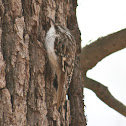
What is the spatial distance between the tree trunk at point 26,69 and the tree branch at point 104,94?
145cm

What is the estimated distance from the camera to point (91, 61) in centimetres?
410

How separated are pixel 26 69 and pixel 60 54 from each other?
40 centimetres

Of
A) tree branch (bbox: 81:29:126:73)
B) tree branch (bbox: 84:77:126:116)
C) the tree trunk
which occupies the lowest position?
the tree trunk

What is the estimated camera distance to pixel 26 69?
225 centimetres

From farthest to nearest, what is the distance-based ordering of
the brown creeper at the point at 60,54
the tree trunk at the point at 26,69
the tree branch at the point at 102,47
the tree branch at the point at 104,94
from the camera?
the tree branch at the point at 104,94 < the tree branch at the point at 102,47 < the brown creeper at the point at 60,54 < the tree trunk at the point at 26,69

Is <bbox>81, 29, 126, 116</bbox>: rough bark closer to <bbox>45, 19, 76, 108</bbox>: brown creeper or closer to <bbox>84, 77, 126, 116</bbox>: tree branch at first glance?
<bbox>84, 77, 126, 116</bbox>: tree branch

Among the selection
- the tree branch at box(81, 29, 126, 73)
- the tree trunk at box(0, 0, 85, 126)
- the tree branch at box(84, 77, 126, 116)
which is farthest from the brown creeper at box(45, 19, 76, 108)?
the tree branch at box(84, 77, 126, 116)

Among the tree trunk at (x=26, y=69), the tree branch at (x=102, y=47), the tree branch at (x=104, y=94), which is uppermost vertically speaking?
the tree branch at (x=102, y=47)

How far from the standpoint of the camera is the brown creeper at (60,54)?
2.48m

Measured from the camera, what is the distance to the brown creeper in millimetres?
2480

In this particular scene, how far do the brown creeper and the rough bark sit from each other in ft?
4.39

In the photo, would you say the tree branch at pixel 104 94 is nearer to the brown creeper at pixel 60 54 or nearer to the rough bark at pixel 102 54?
the rough bark at pixel 102 54

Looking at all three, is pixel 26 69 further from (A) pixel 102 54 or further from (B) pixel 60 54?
(A) pixel 102 54

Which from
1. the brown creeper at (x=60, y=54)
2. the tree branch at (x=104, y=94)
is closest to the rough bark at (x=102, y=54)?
the tree branch at (x=104, y=94)
